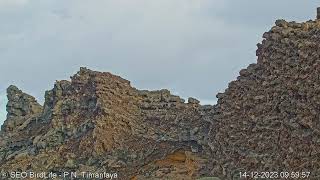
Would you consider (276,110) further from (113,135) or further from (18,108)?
(18,108)

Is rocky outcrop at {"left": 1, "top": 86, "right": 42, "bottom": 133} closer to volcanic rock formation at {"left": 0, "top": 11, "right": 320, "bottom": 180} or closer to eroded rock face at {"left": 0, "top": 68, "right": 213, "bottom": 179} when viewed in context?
volcanic rock formation at {"left": 0, "top": 11, "right": 320, "bottom": 180}

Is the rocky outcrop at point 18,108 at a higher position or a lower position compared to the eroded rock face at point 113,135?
higher

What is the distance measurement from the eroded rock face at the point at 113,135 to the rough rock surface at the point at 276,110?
2.93 metres

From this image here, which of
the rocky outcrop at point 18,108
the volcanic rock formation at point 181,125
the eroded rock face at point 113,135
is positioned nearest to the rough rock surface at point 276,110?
the volcanic rock formation at point 181,125

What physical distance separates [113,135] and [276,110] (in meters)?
14.2

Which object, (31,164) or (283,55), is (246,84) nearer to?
(283,55)

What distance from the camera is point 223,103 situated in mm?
38750

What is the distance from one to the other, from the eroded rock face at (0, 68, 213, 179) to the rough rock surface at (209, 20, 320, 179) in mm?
2927

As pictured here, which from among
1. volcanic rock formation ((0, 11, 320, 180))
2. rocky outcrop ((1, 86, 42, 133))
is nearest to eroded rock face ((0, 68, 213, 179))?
volcanic rock formation ((0, 11, 320, 180))

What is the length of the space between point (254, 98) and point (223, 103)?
4016mm

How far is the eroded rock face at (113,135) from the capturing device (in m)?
40.4

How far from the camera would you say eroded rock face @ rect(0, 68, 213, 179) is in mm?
40375

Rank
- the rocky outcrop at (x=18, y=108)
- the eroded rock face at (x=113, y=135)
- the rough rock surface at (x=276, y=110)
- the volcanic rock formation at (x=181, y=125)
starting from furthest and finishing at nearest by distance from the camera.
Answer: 1. the rocky outcrop at (x=18, y=108)
2. the eroded rock face at (x=113, y=135)
3. the volcanic rock formation at (x=181, y=125)
4. the rough rock surface at (x=276, y=110)

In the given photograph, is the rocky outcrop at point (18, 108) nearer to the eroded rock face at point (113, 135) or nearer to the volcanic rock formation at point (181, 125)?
the volcanic rock formation at point (181, 125)
